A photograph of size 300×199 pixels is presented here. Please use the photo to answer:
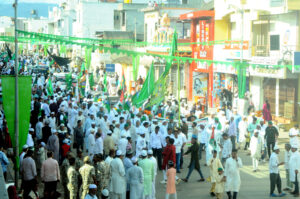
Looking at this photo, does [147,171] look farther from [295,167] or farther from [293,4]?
[293,4]

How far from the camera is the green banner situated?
1246cm

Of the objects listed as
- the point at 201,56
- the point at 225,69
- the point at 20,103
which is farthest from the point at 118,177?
the point at 201,56

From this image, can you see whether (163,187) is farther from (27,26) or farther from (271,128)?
(27,26)

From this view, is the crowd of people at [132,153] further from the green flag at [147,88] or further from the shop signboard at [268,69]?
the shop signboard at [268,69]

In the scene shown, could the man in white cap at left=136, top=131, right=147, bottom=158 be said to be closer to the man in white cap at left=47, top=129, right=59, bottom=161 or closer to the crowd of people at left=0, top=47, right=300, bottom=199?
the crowd of people at left=0, top=47, right=300, bottom=199

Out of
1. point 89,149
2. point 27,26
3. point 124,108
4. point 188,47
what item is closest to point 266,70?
point 124,108

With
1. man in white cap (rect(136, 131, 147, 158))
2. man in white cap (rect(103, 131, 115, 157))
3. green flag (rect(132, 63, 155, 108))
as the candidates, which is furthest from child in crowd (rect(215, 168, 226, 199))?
green flag (rect(132, 63, 155, 108))

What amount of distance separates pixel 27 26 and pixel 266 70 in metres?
99.7

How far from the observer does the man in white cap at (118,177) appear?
11828 millimetres

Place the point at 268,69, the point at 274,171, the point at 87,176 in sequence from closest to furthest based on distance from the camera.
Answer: the point at 87,176
the point at 274,171
the point at 268,69

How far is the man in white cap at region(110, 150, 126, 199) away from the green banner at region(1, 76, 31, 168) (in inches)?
94.5

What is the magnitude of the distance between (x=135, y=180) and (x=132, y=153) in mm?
825

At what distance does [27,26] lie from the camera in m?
118

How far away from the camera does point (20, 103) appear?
41.8 ft
